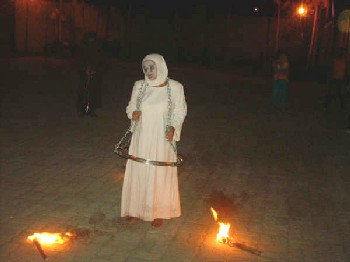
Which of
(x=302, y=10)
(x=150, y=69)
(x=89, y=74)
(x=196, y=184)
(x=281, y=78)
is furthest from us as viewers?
(x=302, y=10)

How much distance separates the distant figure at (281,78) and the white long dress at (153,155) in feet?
34.6

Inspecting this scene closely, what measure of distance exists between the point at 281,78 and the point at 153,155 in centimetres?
1102

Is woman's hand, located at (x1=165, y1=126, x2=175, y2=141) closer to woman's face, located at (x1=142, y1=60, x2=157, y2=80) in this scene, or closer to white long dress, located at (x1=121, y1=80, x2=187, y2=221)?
white long dress, located at (x1=121, y1=80, x2=187, y2=221)

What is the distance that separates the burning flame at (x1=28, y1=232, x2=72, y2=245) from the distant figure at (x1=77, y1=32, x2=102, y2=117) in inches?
307

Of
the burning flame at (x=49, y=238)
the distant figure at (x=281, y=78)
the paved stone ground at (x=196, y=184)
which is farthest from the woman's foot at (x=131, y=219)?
the distant figure at (x=281, y=78)

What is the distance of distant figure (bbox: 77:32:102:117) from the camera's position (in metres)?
13.4

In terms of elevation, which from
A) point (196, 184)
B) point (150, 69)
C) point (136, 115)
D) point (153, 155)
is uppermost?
point (150, 69)

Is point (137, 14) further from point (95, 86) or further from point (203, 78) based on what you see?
point (95, 86)

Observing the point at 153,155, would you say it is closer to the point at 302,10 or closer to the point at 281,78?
the point at 281,78

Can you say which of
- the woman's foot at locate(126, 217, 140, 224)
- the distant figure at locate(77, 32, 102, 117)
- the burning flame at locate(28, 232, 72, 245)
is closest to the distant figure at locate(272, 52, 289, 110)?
the distant figure at locate(77, 32, 102, 117)

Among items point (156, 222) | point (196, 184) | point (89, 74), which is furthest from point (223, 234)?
point (89, 74)

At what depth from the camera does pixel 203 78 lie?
2547 centimetres

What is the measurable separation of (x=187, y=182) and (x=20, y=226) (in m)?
2.92

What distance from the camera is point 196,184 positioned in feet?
28.0
